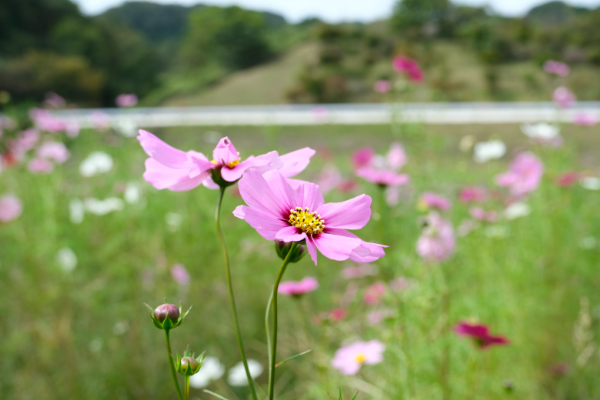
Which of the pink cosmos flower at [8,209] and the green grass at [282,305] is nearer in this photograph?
the green grass at [282,305]

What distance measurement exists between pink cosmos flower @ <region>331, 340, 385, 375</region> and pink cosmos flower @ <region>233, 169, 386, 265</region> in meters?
0.44

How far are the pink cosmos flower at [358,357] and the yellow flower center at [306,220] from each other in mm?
436

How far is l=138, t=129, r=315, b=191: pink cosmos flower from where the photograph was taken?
0.89ft

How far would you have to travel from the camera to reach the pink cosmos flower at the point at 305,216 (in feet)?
0.80

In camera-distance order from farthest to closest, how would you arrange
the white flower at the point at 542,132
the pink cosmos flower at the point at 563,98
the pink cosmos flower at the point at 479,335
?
the pink cosmos flower at the point at 563,98 → the white flower at the point at 542,132 → the pink cosmos flower at the point at 479,335

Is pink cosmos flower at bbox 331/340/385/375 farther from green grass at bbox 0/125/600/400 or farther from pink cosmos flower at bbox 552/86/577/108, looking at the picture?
pink cosmos flower at bbox 552/86/577/108

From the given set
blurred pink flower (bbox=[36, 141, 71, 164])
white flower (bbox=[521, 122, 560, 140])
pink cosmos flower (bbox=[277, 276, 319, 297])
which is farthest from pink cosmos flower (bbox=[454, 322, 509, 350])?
blurred pink flower (bbox=[36, 141, 71, 164])

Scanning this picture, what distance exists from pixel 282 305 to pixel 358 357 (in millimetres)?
797

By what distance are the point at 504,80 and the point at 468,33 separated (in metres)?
2.20

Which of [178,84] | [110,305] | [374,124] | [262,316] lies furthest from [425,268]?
[178,84]

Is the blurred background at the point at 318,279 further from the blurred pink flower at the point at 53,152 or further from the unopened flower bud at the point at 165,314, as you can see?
the unopened flower bud at the point at 165,314

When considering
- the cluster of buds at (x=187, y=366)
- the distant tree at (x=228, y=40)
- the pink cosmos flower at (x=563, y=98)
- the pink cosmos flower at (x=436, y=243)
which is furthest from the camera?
the distant tree at (x=228, y=40)

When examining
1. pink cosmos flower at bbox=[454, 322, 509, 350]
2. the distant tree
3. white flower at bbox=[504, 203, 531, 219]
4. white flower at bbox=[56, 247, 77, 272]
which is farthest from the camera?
the distant tree

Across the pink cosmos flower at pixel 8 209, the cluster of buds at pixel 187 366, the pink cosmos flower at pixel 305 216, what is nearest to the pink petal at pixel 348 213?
the pink cosmos flower at pixel 305 216
